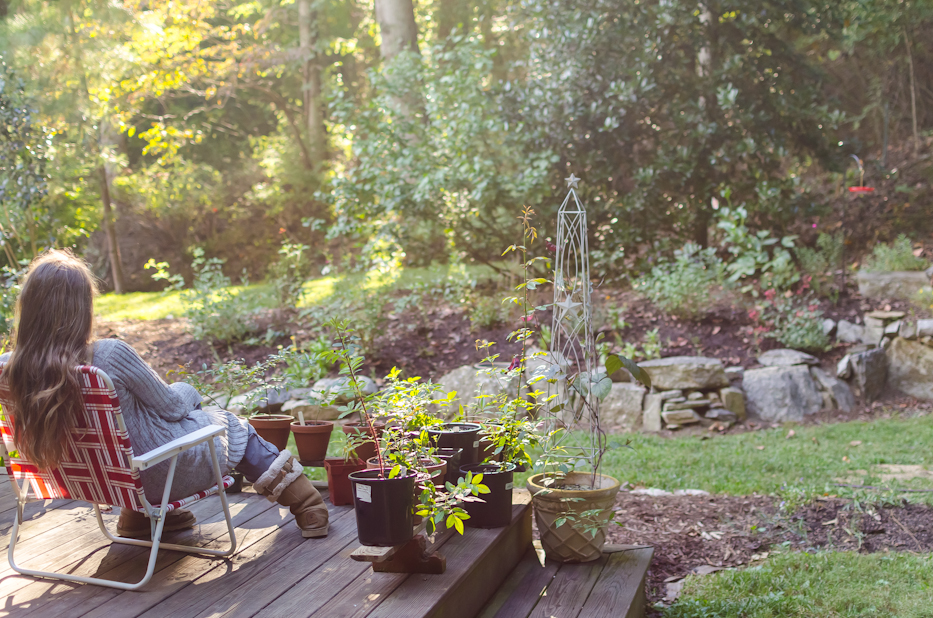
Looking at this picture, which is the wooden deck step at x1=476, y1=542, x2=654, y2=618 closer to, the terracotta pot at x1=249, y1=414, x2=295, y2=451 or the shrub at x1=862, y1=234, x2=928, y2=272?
the terracotta pot at x1=249, y1=414, x2=295, y2=451

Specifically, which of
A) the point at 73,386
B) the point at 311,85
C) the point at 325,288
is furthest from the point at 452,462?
the point at 311,85

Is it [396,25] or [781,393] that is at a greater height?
[396,25]

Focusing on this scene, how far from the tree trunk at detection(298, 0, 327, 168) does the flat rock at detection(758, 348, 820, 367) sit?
30.5ft

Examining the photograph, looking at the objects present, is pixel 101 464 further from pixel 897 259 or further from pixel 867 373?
pixel 897 259

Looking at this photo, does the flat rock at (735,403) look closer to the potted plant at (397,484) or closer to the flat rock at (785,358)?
the flat rock at (785,358)

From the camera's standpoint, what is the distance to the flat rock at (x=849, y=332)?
5.92m

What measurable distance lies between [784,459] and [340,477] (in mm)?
2895

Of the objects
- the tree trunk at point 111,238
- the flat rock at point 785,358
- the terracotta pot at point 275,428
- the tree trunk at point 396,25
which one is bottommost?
the flat rock at point 785,358

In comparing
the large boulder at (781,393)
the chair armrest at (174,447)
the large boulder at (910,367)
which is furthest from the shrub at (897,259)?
the chair armrest at (174,447)

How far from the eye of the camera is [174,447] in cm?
211

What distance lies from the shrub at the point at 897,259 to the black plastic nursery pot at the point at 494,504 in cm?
532

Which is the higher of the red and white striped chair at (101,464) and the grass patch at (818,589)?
the red and white striped chair at (101,464)

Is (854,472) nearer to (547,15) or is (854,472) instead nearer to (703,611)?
(703,611)

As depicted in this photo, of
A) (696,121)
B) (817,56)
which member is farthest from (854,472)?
(817,56)
